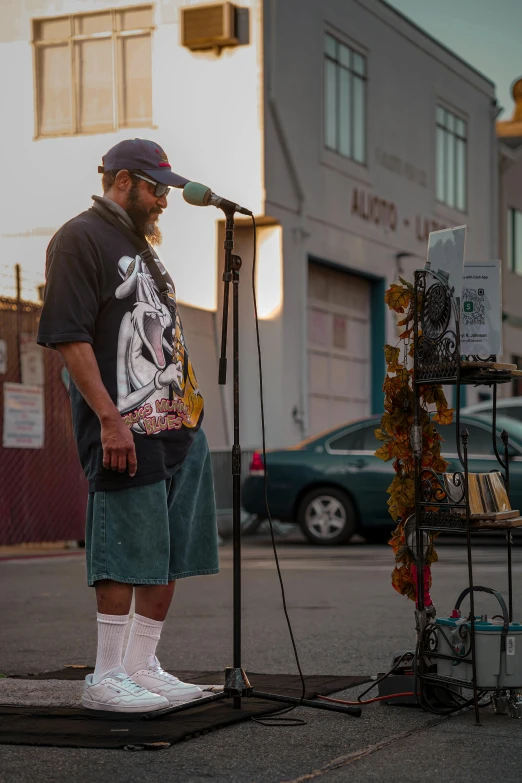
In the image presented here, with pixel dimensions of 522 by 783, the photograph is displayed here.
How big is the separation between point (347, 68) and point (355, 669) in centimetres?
1845

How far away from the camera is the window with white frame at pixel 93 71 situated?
70.6 ft

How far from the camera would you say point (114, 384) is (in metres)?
5.09

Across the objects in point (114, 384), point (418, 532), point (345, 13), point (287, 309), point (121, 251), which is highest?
point (345, 13)

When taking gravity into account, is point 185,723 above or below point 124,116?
below

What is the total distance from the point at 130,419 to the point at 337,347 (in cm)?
1887

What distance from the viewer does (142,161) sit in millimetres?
5281

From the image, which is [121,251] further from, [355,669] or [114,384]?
[355,669]

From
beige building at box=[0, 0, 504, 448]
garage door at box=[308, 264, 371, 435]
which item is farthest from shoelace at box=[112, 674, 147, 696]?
garage door at box=[308, 264, 371, 435]

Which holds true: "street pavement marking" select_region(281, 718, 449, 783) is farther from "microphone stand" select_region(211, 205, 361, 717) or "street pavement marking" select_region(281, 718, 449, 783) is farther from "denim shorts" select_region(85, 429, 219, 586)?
"denim shorts" select_region(85, 429, 219, 586)

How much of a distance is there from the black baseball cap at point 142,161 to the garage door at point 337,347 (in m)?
17.2

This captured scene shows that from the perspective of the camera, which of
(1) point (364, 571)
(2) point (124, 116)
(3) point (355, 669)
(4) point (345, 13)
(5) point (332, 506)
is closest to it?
(3) point (355, 669)

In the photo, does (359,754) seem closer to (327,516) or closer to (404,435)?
(404,435)

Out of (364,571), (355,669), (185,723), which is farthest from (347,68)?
(185,723)

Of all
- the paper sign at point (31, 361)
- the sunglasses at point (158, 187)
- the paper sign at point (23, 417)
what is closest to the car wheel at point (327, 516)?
the paper sign at point (23, 417)
